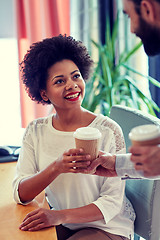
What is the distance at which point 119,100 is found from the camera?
8.99 ft

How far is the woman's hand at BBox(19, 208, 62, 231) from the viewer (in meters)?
1.27

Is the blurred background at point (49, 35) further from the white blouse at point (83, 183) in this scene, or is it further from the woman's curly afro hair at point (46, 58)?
the white blouse at point (83, 183)

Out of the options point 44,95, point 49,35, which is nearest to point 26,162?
point 44,95

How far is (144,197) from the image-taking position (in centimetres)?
154

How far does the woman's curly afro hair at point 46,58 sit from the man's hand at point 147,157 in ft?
2.81

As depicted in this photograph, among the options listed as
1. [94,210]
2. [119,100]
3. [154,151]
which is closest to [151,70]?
[119,100]

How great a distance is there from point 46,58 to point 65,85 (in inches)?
6.1

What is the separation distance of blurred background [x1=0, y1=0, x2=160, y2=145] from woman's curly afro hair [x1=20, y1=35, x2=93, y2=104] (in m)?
1.14

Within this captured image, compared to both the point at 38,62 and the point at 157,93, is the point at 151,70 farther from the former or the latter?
the point at 38,62

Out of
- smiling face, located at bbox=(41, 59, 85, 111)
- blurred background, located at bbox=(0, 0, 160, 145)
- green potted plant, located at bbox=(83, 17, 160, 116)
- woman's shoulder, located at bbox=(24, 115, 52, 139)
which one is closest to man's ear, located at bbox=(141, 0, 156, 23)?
smiling face, located at bbox=(41, 59, 85, 111)

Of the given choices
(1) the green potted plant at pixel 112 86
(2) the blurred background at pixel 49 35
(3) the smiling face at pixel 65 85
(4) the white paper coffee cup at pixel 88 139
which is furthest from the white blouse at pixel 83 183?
(2) the blurred background at pixel 49 35

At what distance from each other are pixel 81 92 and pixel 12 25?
166 centimetres

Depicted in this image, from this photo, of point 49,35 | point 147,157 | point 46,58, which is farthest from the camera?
point 49,35

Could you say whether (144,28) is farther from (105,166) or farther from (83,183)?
(83,183)
